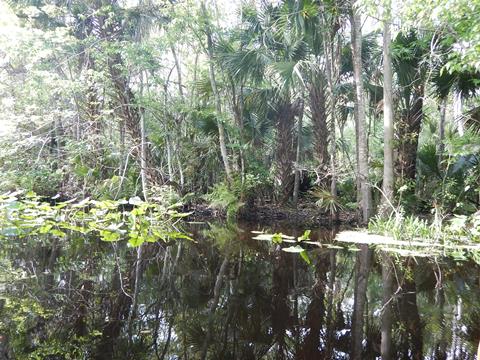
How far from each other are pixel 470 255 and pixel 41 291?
5.34m

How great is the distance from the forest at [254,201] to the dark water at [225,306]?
0.02 m

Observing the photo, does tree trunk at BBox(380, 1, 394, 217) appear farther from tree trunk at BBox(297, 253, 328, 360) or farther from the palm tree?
tree trunk at BBox(297, 253, 328, 360)

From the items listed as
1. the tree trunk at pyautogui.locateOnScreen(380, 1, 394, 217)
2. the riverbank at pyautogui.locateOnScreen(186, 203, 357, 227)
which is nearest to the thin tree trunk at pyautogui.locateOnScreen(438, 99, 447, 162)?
the tree trunk at pyautogui.locateOnScreen(380, 1, 394, 217)

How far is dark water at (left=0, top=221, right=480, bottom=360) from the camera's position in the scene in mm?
2533

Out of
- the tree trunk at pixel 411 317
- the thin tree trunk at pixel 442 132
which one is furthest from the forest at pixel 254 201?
the thin tree trunk at pixel 442 132

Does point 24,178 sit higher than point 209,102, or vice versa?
point 209,102

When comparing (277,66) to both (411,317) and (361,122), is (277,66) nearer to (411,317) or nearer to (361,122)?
(361,122)

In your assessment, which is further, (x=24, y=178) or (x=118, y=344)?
(x=24, y=178)

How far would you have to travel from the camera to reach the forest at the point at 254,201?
2.71 metres

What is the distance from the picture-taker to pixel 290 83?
9172 mm

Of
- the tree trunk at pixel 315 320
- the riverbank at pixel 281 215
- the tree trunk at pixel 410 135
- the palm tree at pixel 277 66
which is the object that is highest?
the palm tree at pixel 277 66

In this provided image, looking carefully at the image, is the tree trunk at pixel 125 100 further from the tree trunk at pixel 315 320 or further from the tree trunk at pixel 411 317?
the tree trunk at pixel 411 317

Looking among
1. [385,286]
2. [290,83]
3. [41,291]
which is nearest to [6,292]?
[41,291]

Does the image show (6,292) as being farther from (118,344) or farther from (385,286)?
(385,286)
